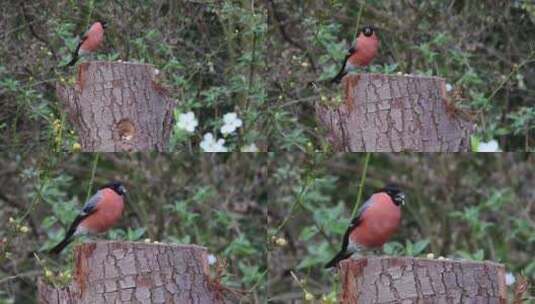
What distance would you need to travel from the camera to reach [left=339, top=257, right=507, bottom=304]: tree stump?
227 centimetres

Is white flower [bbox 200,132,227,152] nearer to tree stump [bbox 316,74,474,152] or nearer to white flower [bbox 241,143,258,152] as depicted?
white flower [bbox 241,143,258,152]

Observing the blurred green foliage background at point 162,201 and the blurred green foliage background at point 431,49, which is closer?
the blurred green foliage background at point 162,201

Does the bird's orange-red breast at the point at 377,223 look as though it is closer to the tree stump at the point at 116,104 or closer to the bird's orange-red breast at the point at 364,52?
the tree stump at the point at 116,104

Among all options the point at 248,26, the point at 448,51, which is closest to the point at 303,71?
the point at 248,26

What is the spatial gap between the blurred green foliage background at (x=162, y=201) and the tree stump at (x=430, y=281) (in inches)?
84.7

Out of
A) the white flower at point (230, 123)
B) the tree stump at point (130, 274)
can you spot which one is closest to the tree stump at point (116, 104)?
the tree stump at point (130, 274)

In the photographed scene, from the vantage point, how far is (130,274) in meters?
2.45

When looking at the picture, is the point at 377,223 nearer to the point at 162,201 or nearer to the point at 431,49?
the point at 162,201

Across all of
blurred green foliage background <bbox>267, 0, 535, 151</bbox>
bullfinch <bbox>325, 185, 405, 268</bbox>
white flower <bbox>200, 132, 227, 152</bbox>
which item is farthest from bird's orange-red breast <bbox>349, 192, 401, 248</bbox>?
blurred green foliage background <bbox>267, 0, 535, 151</bbox>

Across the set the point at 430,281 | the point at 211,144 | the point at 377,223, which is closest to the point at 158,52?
the point at 211,144

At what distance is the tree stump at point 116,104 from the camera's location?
10.5 ft

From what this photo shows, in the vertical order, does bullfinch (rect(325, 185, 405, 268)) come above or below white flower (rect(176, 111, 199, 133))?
below

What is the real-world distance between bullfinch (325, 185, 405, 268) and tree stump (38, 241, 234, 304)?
651 mm

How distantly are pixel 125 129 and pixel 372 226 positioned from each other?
2.51 feet
